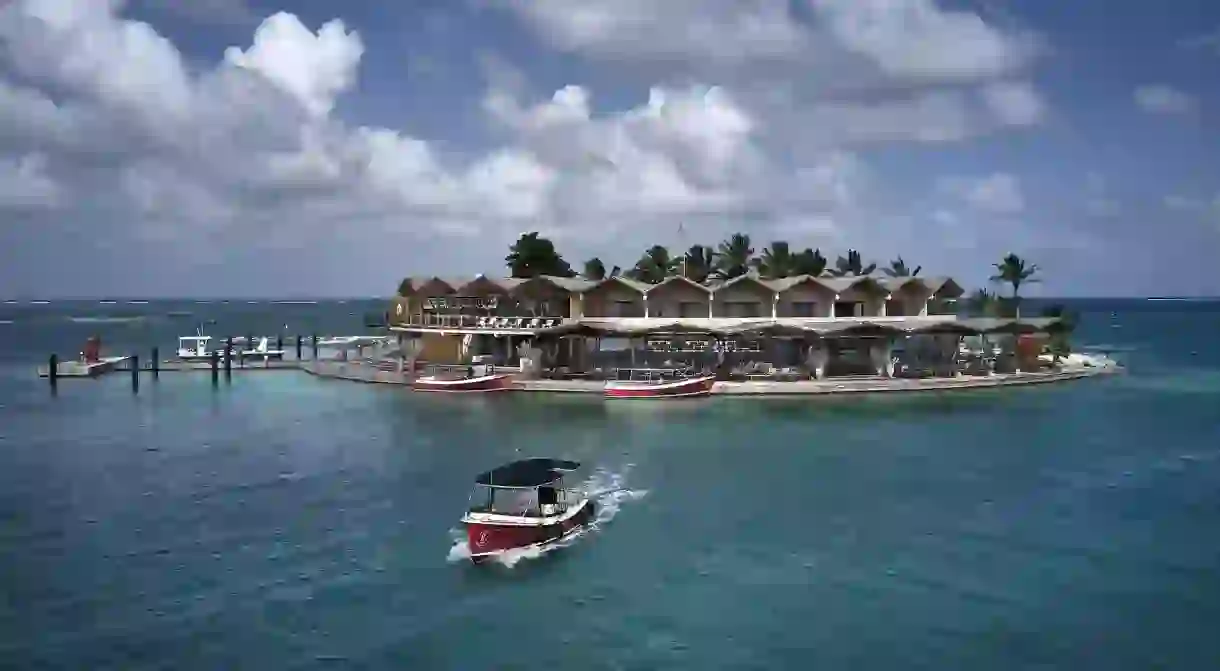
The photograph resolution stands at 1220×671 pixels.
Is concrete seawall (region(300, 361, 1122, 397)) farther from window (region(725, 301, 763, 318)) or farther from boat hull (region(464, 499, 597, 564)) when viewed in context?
boat hull (region(464, 499, 597, 564))

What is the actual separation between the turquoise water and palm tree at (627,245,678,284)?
42.5m

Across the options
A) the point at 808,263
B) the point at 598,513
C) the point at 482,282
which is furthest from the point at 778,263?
the point at 598,513

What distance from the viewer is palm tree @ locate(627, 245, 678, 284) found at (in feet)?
311

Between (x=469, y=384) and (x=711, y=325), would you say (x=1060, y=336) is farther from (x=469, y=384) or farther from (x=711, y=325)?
(x=469, y=384)

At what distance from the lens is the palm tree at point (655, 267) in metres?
94.8

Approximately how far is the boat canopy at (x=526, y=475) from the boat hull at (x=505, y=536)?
125 centimetres

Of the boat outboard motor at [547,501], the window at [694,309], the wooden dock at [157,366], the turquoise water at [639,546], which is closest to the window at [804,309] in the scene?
the window at [694,309]

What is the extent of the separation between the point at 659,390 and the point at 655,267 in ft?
125

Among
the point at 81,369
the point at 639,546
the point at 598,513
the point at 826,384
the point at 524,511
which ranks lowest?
the point at 639,546

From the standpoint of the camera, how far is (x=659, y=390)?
200 ft

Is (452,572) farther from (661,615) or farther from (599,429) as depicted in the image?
(599,429)

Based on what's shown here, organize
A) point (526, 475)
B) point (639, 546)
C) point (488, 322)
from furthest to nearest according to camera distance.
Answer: point (488, 322) < point (526, 475) < point (639, 546)

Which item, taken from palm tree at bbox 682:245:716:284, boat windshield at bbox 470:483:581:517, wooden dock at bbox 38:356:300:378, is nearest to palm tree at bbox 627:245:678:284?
palm tree at bbox 682:245:716:284

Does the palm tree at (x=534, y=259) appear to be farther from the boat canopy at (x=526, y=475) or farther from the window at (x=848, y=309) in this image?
the boat canopy at (x=526, y=475)
